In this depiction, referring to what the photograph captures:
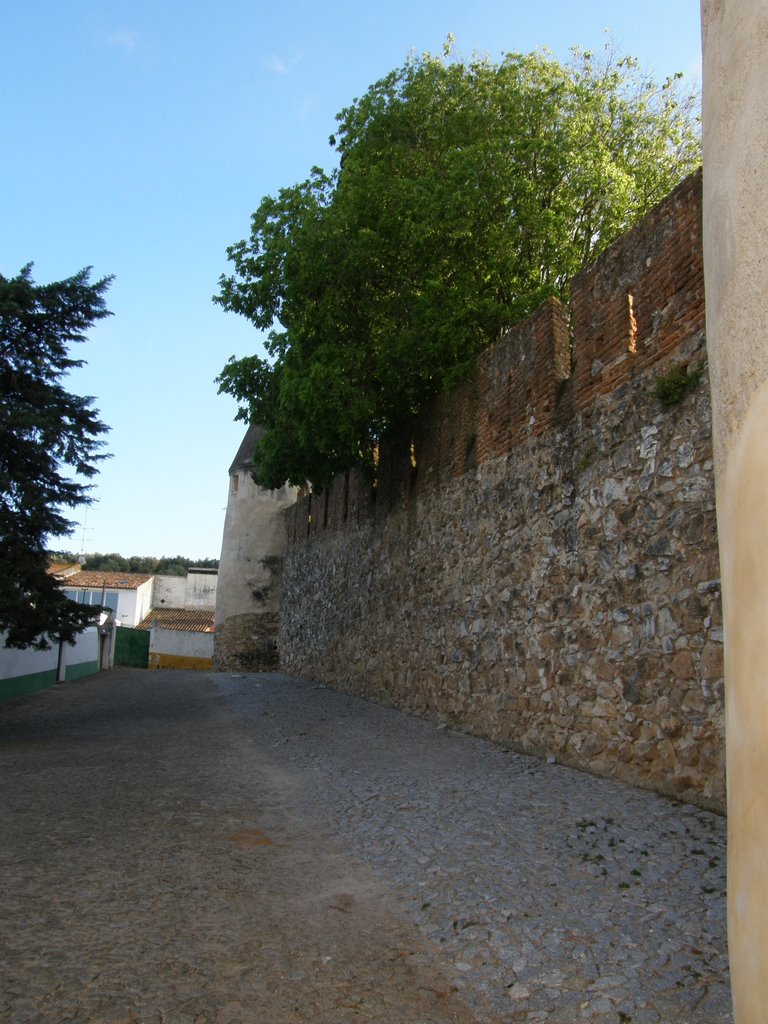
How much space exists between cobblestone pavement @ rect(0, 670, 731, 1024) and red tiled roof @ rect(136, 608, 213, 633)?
99.6 ft

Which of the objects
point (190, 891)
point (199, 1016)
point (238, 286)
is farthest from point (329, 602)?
point (199, 1016)

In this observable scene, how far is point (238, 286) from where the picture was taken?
11469 mm

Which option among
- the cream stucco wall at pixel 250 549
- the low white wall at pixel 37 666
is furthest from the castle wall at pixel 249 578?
the low white wall at pixel 37 666

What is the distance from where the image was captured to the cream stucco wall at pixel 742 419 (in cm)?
171

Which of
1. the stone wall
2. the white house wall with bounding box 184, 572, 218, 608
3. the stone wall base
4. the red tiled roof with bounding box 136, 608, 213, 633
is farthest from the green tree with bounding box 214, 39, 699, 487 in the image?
the white house wall with bounding box 184, 572, 218, 608

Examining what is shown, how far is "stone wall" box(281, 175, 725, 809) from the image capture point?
5.41 m

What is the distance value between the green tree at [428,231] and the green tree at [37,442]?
2.51 metres

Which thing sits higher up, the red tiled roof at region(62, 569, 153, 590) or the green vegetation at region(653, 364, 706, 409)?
the red tiled roof at region(62, 569, 153, 590)

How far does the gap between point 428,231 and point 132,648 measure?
28.5 m

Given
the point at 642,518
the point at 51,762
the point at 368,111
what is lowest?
the point at 51,762

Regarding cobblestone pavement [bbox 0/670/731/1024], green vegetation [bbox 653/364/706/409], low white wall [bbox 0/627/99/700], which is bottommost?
cobblestone pavement [bbox 0/670/731/1024]

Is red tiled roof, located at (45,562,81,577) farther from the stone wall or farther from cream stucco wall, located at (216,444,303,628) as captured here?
the stone wall

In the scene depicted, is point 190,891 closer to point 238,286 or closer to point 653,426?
point 653,426

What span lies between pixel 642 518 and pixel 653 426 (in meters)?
0.67
